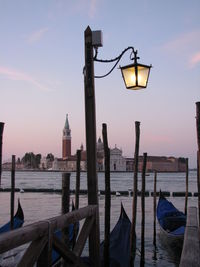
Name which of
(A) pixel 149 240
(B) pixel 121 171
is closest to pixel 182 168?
(B) pixel 121 171

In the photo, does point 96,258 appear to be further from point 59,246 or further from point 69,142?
point 69,142

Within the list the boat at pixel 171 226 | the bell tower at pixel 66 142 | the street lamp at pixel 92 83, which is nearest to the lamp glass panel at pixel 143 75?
the street lamp at pixel 92 83

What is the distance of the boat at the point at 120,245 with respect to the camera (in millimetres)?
4637

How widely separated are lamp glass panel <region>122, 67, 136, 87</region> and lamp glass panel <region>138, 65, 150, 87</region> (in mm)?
56

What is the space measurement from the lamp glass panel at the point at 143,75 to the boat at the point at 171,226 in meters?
4.46

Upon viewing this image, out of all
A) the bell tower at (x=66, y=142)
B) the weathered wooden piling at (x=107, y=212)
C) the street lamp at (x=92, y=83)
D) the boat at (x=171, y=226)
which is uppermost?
the bell tower at (x=66, y=142)

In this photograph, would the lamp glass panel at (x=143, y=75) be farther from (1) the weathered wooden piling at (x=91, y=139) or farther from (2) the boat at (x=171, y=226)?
(2) the boat at (x=171, y=226)

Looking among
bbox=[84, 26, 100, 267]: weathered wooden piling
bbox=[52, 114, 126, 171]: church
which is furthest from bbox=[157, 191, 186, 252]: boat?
bbox=[52, 114, 126, 171]: church

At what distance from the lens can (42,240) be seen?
1896mm

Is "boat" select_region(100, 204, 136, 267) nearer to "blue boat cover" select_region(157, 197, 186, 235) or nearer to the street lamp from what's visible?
the street lamp

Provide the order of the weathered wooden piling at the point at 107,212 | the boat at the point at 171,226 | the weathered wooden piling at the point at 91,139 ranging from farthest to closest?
the boat at the point at 171,226, the weathered wooden piling at the point at 107,212, the weathered wooden piling at the point at 91,139

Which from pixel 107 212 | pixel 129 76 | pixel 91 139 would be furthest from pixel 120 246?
pixel 129 76

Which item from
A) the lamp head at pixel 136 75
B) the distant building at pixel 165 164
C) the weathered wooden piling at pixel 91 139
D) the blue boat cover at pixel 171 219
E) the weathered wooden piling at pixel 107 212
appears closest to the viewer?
the weathered wooden piling at pixel 91 139

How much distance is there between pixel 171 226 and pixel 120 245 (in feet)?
10.0
